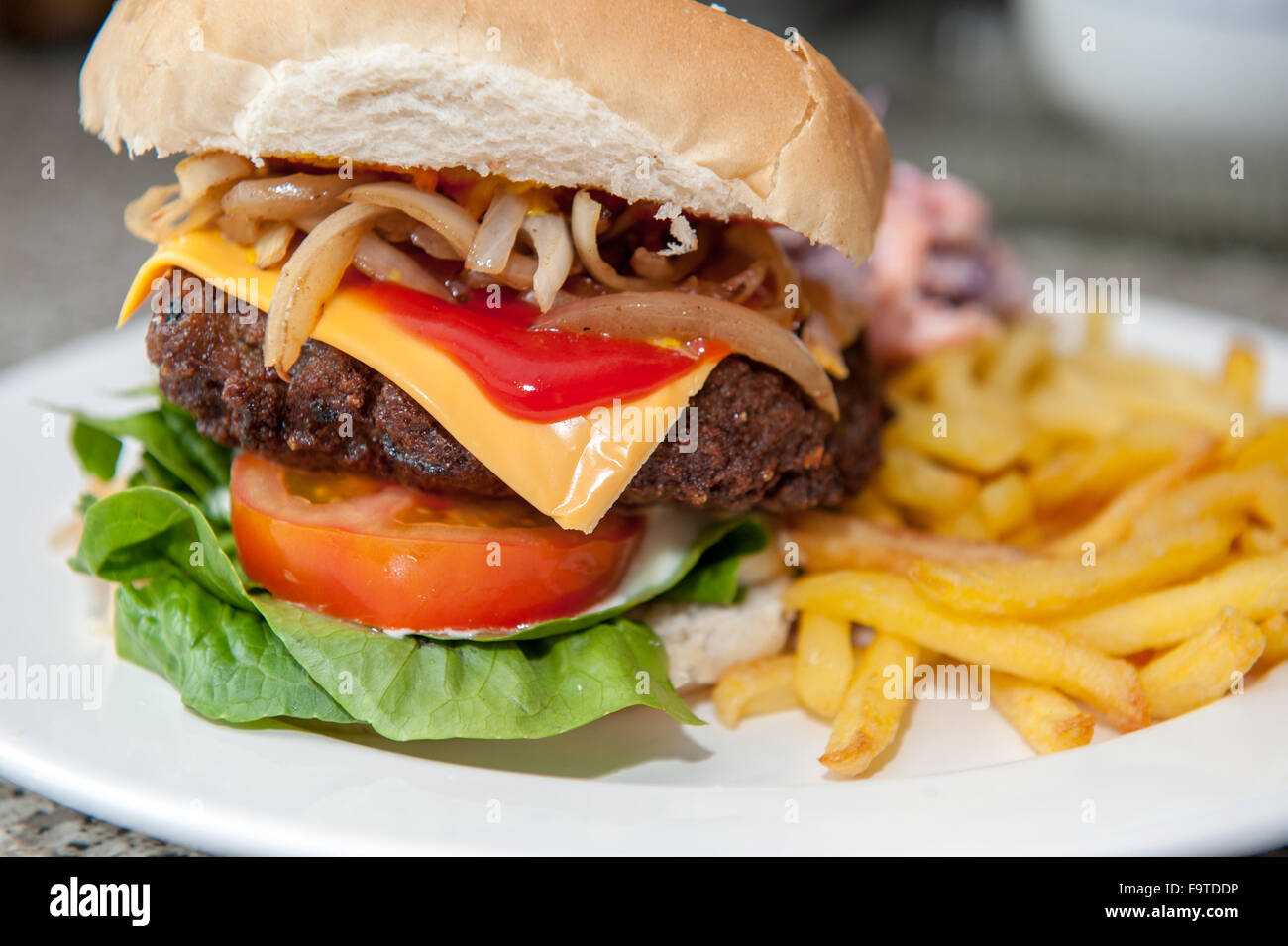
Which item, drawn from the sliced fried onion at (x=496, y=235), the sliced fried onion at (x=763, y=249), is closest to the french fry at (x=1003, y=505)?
the sliced fried onion at (x=763, y=249)

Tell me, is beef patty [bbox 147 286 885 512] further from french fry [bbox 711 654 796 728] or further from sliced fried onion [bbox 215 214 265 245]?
french fry [bbox 711 654 796 728]

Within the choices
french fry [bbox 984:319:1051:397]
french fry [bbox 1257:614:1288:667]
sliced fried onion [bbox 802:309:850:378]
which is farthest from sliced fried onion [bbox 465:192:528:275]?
french fry [bbox 984:319:1051:397]

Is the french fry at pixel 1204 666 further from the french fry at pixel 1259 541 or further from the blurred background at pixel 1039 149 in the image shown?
the blurred background at pixel 1039 149

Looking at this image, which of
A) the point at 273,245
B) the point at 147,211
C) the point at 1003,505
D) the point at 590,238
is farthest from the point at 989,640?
the point at 147,211

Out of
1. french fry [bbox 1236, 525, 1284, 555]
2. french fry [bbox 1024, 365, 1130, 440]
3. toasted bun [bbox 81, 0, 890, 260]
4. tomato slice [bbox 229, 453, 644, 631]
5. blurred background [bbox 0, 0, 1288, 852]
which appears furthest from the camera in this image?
blurred background [bbox 0, 0, 1288, 852]

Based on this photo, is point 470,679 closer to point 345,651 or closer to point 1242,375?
point 345,651

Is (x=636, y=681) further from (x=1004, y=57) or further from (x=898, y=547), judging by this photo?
(x=1004, y=57)

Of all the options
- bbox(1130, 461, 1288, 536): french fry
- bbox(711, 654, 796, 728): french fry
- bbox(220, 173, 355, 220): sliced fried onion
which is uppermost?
bbox(220, 173, 355, 220): sliced fried onion

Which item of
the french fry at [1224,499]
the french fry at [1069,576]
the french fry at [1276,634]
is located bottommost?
the french fry at [1276,634]
